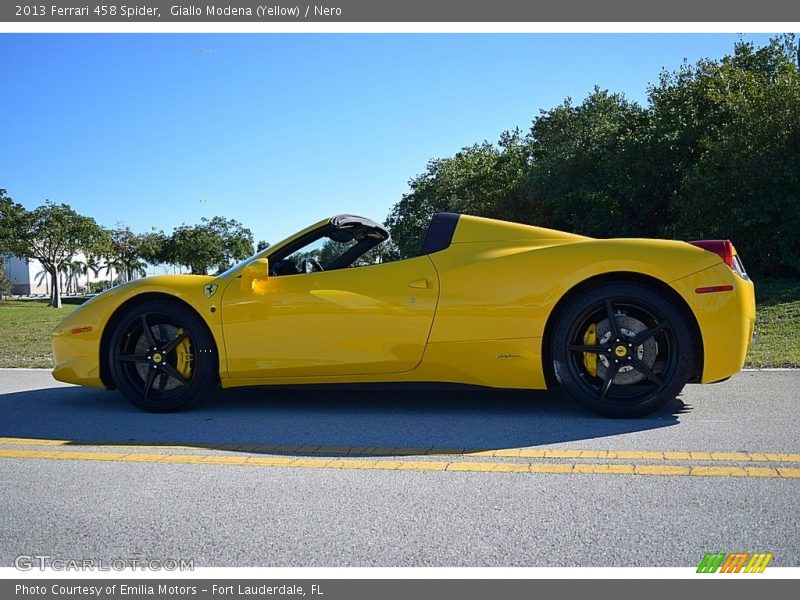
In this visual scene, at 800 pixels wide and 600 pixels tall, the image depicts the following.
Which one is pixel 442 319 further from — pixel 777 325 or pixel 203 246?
pixel 203 246

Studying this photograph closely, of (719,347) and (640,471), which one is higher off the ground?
(719,347)

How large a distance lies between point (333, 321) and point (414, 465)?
1.52 meters

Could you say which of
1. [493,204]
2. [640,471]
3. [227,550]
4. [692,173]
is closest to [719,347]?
[640,471]

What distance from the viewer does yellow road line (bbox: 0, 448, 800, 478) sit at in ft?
11.3

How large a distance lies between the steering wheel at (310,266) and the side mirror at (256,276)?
0.91 ft

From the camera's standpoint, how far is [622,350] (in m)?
4.61

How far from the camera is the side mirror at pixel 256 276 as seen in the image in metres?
5.14

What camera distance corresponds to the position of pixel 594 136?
1113 inches

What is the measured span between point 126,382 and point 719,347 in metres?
4.05

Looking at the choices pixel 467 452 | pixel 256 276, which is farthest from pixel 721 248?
pixel 256 276

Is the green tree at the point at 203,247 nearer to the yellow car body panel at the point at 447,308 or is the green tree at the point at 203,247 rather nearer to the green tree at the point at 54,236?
the green tree at the point at 54,236
